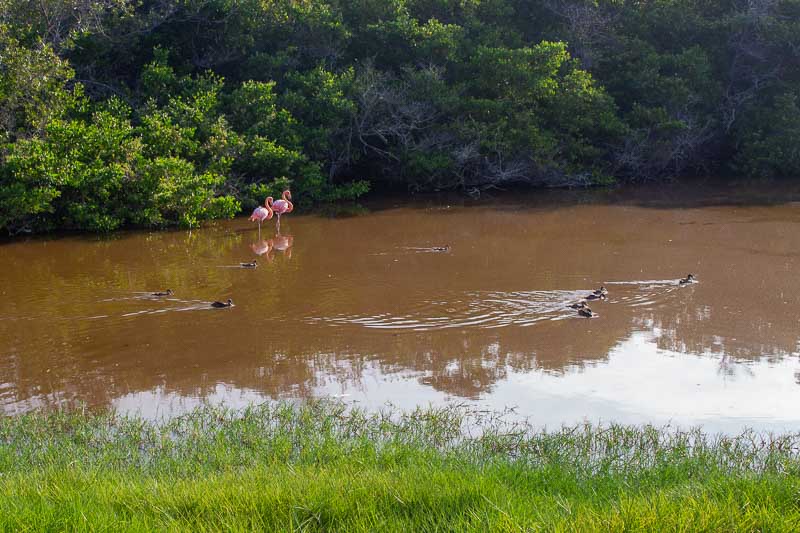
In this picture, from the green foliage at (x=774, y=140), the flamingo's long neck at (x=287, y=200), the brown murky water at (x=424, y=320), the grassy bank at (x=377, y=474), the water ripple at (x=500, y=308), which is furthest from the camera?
the green foliage at (x=774, y=140)

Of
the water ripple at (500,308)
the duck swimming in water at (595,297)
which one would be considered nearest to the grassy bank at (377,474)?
the water ripple at (500,308)

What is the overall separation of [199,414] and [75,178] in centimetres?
934

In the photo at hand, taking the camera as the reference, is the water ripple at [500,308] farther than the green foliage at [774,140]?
No

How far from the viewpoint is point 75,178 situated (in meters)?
14.9

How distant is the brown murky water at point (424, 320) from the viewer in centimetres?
780

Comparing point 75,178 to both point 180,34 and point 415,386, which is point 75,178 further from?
point 415,386

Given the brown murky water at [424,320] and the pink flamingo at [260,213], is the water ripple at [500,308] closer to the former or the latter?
the brown murky water at [424,320]

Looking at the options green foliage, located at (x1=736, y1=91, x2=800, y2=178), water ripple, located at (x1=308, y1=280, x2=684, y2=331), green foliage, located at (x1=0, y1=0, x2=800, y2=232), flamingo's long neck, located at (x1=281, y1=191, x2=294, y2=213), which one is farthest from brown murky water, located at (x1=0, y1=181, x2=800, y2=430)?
green foliage, located at (x1=736, y1=91, x2=800, y2=178)

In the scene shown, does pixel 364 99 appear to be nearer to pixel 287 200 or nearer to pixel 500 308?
pixel 287 200

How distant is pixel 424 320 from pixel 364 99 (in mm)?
9976

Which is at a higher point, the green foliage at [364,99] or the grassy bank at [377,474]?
the green foliage at [364,99]

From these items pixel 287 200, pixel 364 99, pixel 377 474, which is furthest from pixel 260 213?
pixel 377 474

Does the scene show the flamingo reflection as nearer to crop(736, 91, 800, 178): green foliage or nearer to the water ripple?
the water ripple

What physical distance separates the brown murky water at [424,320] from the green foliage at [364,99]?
1.55m
